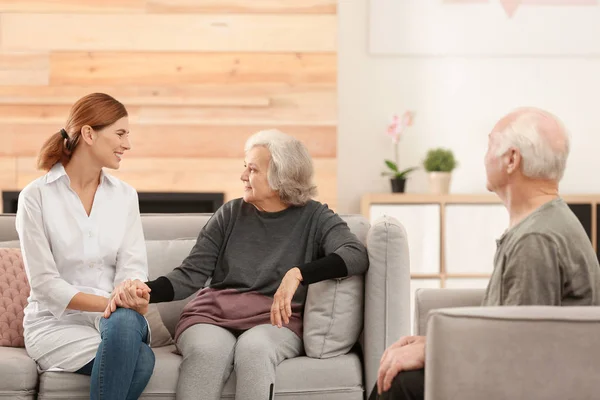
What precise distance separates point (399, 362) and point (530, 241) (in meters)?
0.39

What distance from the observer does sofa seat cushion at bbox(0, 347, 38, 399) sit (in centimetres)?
248

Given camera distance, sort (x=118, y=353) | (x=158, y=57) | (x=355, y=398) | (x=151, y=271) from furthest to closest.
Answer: (x=158, y=57)
(x=151, y=271)
(x=355, y=398)
(x=118, y=353)

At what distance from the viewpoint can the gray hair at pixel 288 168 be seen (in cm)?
283

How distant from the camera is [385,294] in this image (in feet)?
8.70

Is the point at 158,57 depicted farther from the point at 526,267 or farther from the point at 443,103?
the point at 526,267

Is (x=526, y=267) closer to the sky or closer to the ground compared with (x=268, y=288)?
closer to the sky

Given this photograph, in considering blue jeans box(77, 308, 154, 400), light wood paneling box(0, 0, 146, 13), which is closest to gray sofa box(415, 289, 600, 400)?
blue jeans box(77, 308, 154, 400)

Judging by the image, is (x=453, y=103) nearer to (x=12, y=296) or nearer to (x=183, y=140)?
(x=183, y=140)

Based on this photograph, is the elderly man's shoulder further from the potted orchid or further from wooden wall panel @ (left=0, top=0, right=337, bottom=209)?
the potted orchid

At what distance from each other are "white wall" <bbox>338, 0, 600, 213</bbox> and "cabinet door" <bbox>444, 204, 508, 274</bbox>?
46cm

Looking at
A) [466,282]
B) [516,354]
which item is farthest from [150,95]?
[516,354]

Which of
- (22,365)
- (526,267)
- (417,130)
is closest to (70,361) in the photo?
(22,365)

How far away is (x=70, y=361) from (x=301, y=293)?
2.38 feet

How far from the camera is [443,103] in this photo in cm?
539
